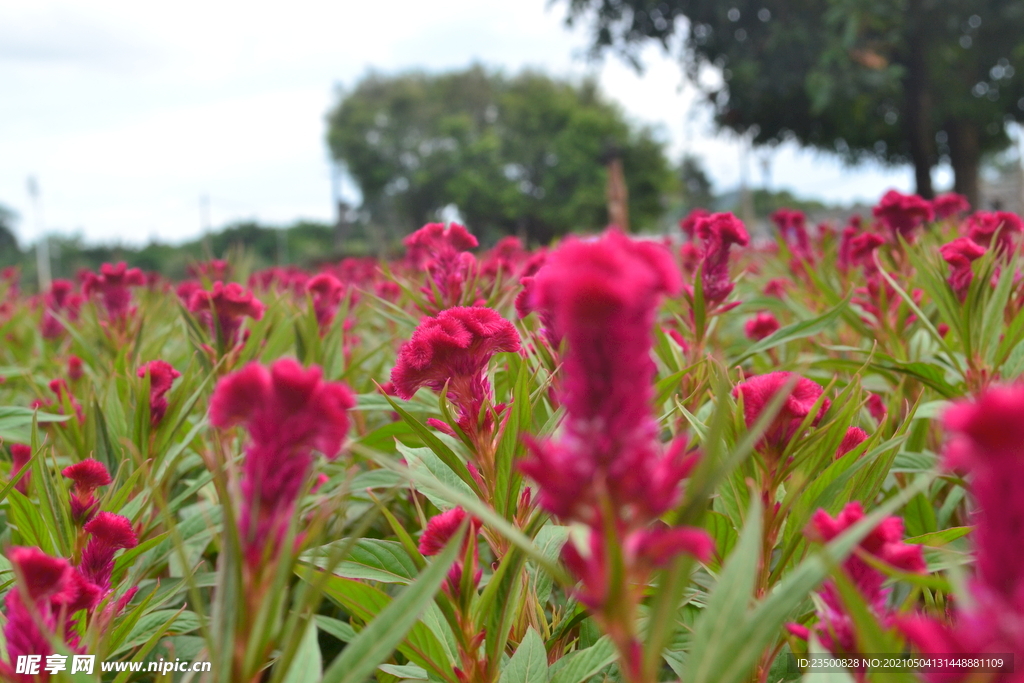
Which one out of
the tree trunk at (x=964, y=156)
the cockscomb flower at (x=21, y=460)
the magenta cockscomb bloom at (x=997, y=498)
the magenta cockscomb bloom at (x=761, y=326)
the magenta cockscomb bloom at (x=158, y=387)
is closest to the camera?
the magenta cockscomb bloom at (x=997, y=498)

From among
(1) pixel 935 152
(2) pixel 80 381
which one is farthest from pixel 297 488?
(1) pixel 935 152

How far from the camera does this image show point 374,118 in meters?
47.9

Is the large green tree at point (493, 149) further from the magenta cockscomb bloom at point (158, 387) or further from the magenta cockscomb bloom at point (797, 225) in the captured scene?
the magenta cockscomb bloom at point (158, 387)

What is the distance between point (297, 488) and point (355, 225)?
212 feet

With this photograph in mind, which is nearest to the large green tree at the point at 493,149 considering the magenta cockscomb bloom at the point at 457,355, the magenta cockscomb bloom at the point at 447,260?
the magenta cockscomb bloom at the point at 447,260

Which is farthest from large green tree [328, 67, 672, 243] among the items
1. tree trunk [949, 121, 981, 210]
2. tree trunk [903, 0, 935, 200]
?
tree trunk [903, 0, 935, 200]

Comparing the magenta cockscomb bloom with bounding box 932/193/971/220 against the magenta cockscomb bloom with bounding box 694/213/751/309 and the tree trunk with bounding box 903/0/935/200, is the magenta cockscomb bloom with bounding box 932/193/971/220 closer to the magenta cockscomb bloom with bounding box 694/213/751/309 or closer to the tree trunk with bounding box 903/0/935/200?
the magenta cockscomb bloom with bounding box 694/213/751/309

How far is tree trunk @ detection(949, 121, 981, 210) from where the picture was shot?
18.6 meters

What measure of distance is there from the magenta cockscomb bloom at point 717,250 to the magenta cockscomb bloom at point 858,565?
951 mm

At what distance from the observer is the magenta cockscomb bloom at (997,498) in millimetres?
414

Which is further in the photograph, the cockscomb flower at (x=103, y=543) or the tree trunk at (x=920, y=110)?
the tree trunk at (x=920, y=110)

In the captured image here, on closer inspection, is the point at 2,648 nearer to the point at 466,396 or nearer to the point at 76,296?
the point at 466,396

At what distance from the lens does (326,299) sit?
88.8 inches

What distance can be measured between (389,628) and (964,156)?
22868mm
